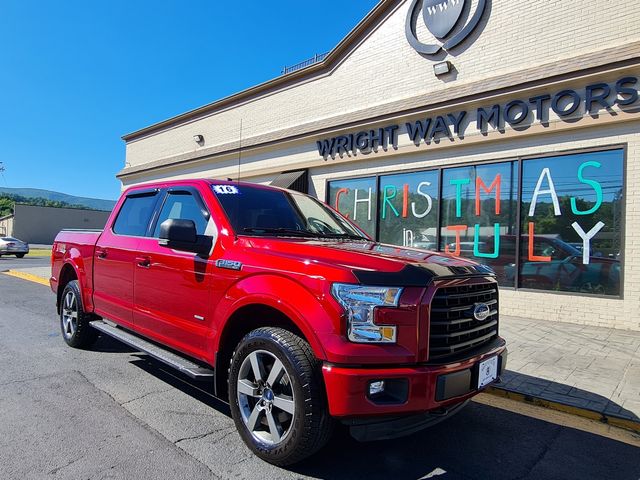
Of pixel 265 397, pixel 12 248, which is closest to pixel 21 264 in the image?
pixel 12 248

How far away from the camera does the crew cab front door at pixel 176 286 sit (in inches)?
140

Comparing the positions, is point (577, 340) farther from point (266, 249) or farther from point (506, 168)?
point (266, 249)

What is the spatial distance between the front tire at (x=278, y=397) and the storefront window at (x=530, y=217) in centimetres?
691

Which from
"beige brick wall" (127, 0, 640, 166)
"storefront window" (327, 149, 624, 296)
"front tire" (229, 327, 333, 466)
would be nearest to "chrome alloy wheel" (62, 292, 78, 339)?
"front tire" (229, 327, 333, 466)

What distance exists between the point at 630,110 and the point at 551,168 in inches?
58.4

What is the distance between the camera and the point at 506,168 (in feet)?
29.1

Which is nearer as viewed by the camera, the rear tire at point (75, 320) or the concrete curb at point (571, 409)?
the concrete curb at point (571, 409)

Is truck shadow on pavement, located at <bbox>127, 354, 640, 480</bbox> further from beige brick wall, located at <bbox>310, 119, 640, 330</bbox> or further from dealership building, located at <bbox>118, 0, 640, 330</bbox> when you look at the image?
dealership building, located at <bbox>118, 0, 640, 330</bbox>

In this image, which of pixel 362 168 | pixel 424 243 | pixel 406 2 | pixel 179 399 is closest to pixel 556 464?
pixel 179 399

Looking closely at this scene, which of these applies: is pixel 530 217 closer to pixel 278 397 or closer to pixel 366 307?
pixel 366 307

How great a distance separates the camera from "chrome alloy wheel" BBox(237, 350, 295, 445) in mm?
2883

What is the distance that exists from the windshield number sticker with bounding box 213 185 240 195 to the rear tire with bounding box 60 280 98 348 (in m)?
2.70

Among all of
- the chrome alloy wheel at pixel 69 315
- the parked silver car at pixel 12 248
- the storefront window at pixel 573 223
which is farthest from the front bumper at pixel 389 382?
the parked silver car at pixel 12 248

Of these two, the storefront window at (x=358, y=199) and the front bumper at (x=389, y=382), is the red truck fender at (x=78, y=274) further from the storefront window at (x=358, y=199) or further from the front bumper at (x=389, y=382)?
the storefront window at (x=358, y=199)
